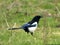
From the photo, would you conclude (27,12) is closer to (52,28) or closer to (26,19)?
(26,19)

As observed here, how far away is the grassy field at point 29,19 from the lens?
770 centimetres

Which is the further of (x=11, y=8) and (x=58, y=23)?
(x=11, y=8)

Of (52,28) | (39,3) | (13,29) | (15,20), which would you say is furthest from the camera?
(39,3)

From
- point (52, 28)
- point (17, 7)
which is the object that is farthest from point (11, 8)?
point (52, 28)

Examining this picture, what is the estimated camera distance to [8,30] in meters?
8.34

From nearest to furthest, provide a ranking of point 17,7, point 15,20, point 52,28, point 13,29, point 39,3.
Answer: point 13,29 → point 52,28 → point 15,20 → point 17,7 → point 39,3

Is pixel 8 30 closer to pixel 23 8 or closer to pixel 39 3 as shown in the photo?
pixel 23 8

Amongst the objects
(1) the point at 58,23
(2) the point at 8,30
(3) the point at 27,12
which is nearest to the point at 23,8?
(3) the point at 27,12

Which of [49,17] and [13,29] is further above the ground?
[13,29]

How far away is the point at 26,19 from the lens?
34.4ft

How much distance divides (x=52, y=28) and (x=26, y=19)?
1288 mm

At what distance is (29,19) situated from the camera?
1048cm

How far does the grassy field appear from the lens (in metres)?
7.70

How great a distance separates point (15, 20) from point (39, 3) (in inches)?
89.4
